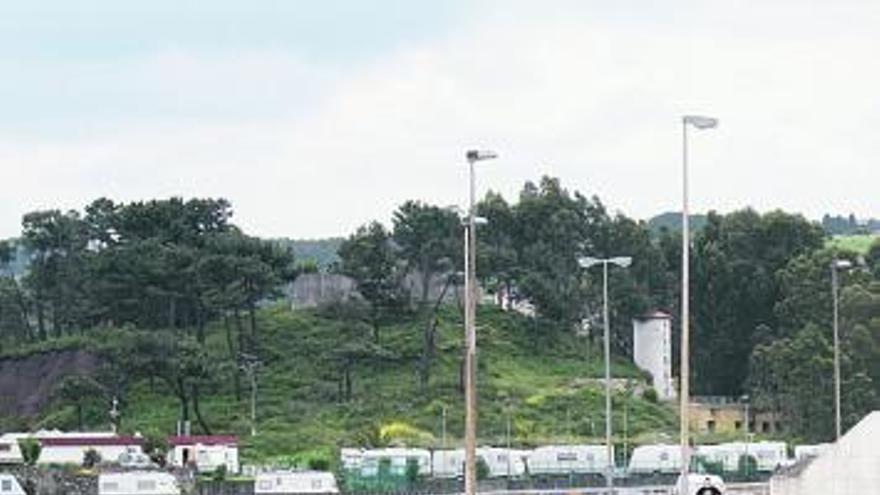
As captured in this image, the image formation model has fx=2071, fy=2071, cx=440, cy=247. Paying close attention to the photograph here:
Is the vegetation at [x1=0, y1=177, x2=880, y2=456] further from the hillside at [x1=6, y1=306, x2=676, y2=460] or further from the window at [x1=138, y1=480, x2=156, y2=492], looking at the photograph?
the window at [x1=138, y1=480, x2=156, y2=492]

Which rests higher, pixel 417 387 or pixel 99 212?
pixel 99 212

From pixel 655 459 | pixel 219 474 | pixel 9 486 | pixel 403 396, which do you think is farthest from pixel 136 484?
pixel 403 396

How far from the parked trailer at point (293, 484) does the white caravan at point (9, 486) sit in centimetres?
1139

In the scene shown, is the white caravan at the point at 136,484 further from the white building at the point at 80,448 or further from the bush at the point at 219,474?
the white building at the point at 80,448

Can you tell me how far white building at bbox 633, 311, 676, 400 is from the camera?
6314 inches

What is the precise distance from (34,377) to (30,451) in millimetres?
43414

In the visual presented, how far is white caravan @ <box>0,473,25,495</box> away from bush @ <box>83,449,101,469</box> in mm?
23400

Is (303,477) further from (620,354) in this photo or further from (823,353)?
(620,354)

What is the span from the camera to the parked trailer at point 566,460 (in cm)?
11462

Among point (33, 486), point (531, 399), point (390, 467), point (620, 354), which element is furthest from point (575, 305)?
point (33, 486)

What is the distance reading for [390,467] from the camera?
110375 millimetres

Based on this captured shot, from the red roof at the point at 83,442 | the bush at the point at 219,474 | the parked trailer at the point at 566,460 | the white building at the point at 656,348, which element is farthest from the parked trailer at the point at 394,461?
the white building at the point at 656,348

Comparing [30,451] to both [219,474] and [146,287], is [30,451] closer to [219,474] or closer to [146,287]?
[219,474]

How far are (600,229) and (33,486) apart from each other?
3054 inches
